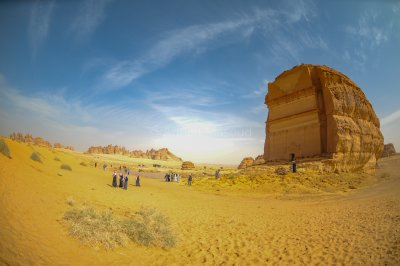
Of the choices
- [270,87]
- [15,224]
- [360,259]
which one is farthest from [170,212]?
[270,87]

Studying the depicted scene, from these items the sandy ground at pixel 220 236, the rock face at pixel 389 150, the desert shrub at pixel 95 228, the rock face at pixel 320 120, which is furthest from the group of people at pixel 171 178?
the rock face at pixel 389 150

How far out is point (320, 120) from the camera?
2619cm

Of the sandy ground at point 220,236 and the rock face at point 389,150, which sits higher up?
the rock face at point 389,150

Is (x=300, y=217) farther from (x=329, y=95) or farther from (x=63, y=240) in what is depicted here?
(x=329, y=95)

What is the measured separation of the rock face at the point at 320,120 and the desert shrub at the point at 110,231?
68.8 ft

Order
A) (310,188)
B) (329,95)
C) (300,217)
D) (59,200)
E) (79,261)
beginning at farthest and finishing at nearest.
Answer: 1. (329,95)
2. (310,188)
3. (300,217)
4. (59,200)
5. (79,261)

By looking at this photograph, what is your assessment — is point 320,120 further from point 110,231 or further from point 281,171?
point 110,231

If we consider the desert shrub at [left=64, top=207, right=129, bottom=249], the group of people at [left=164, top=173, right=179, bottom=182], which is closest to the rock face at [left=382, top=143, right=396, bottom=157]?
the group of people at [left=164, top=173, right=179, bottom=182]

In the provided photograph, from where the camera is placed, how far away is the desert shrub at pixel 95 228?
7176mm

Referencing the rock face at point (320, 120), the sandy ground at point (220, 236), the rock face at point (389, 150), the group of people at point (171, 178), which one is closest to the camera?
the sandy ground at point (220, 236)

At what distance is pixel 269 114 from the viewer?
1275 inches

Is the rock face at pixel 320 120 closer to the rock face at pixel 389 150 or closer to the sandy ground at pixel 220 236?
the sandy ground at pixel 220 236

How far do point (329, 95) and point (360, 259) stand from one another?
22817 millimetres

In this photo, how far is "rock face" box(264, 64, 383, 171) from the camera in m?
25.2
